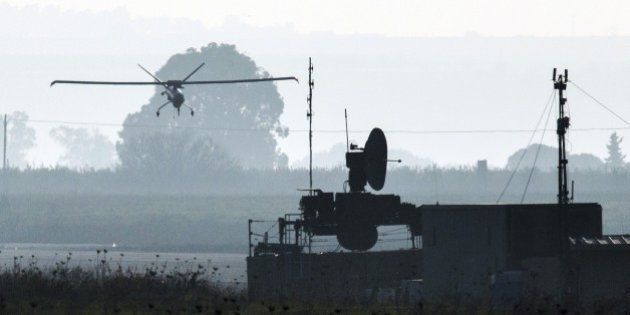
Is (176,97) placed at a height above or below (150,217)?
above

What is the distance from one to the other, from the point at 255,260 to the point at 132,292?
1570cm

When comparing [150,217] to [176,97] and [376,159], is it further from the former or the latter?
[376,159]

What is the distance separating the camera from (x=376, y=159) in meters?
68.3

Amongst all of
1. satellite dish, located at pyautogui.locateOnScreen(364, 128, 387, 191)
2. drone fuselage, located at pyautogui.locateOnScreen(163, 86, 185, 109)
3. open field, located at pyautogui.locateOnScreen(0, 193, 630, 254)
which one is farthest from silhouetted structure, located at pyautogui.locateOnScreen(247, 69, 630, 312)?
open field, located at pyautogui.locateOnScreen(0, 193, 630, 254)

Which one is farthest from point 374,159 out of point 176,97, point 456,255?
point 176,97

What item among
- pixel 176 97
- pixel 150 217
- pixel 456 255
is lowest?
pixel 456 255

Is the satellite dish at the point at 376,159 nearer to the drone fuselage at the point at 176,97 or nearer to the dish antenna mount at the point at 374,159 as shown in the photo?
the dish antenna mount at the point at 374,159

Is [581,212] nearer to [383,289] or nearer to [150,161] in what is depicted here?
[383,289]

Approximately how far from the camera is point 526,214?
5769 cm

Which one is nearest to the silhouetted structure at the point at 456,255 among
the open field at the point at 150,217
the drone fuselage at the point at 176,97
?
the drone fuselage at the point at 176,97

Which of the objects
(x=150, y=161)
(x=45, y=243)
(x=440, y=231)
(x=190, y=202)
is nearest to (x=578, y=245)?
(x=440, y=231)

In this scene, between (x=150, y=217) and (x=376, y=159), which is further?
(x=150, y=217)

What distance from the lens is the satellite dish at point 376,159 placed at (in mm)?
68062

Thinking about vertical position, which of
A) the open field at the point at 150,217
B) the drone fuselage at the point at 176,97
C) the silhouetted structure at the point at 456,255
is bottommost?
the silhouetted structure at the point at 456,255
